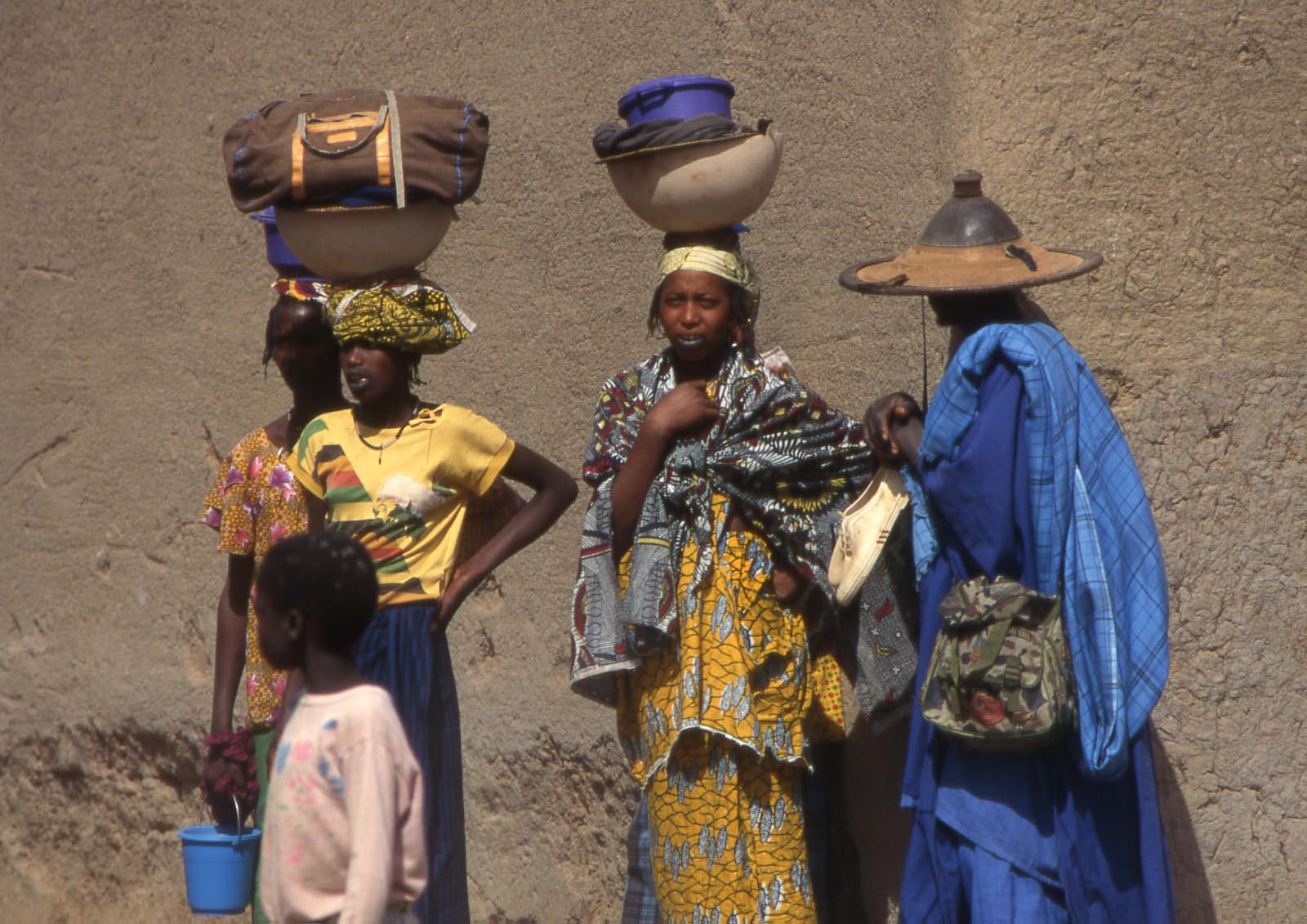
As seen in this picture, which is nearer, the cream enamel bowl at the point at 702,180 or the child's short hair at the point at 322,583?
the child's short hair at the point at 322,583

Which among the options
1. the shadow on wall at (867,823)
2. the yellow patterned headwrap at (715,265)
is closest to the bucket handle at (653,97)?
the yellow patterned headwrap at (715,265)

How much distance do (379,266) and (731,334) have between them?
81 centimetres

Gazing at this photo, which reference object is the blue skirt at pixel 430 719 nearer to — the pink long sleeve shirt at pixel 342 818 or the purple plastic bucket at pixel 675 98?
the pink long sleeve shirt at pixel 342 818

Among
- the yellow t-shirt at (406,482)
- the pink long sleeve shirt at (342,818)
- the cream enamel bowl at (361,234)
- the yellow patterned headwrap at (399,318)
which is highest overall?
the cream enamel bowl at (361,234)

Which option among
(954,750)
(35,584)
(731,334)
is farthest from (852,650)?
(35,584)

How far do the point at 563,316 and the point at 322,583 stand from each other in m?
2.04

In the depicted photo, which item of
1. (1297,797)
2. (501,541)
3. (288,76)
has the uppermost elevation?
(288,76)

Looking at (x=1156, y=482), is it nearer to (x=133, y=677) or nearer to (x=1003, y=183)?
(x=1003, y=183)

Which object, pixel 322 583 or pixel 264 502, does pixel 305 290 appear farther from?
pixel 322 583

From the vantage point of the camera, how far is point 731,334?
3883mm

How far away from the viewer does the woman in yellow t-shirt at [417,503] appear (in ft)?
12.0

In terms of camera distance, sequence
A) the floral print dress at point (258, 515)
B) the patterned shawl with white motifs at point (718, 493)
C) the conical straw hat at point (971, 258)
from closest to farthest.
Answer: the conical straw hat at point (971, 258) → the patterned shawl with white motifs at point (718, 493) → the floral print dress at point (258, 515)

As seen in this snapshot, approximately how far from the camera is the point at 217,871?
3.83 metres

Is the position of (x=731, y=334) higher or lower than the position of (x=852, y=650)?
higher
